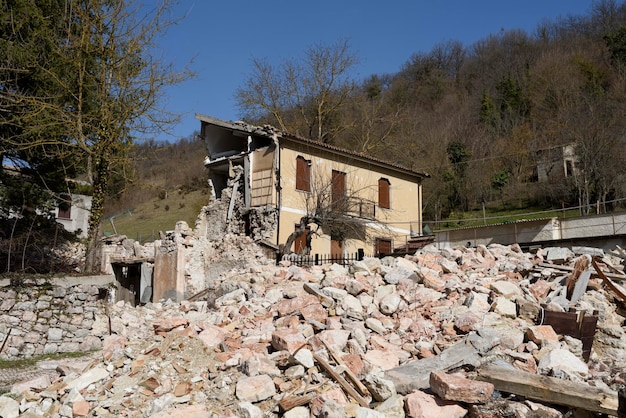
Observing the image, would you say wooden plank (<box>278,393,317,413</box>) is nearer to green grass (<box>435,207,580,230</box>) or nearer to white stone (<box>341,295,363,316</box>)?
white stone (<box>341,295,363,316</box>)

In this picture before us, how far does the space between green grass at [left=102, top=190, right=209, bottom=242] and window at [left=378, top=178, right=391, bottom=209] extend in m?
16.7

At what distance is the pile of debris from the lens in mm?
6359

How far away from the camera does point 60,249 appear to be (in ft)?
56.3

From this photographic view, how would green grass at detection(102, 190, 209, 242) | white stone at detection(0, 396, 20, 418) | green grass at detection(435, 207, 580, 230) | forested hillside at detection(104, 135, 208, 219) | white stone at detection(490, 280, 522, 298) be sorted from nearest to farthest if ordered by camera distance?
white stone at detection(0, 396, 20, 418)
white stone at detection(490, 280, 522, 298)
green grass at detection(435, 207, 580, 230)
green grass at detection(102, 190, 209, 242)
forested hillside at detection(104, 135, 208, 219)

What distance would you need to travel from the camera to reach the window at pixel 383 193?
25.3 metres

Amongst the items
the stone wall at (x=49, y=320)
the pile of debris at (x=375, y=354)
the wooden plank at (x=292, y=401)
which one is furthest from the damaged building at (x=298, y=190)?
the wooden plank at (x=292, y=401)

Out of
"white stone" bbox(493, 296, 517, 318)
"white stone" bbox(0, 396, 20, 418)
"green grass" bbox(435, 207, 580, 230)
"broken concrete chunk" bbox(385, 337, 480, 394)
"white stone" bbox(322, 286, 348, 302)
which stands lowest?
"white stone" bbox(0, 396, 20, 418)

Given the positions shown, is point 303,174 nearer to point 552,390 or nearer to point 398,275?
point 398,275

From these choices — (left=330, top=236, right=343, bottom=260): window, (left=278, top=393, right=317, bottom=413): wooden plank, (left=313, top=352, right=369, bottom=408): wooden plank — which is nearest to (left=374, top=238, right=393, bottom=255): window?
(left=330, top=236, right=343, bottom=260): window

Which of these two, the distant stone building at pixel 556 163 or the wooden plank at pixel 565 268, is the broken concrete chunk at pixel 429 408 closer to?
the wooden plank at pixel 565 268

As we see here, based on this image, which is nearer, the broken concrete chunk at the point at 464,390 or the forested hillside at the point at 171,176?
the broken concrete chunk at the point at 464,390

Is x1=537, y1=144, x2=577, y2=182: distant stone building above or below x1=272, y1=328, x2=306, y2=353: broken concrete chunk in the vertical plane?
above

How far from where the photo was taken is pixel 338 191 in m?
22.8

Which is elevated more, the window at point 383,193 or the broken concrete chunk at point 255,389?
the window at point 383,193
